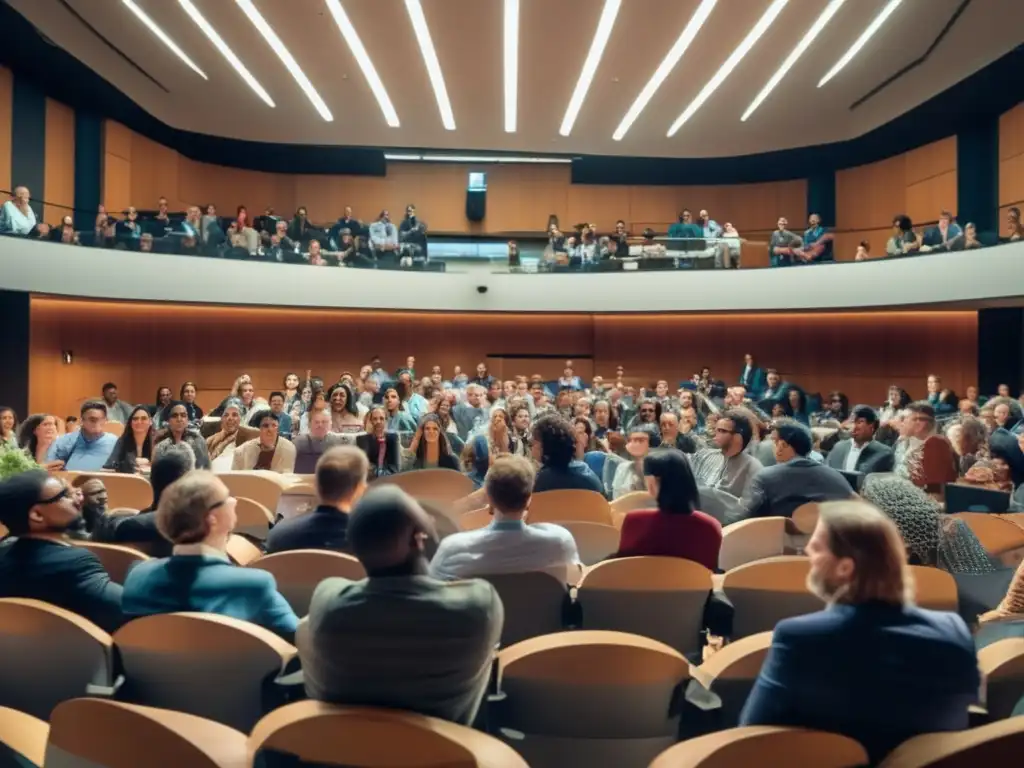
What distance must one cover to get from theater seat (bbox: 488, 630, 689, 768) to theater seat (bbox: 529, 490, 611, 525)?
2063 millimetres

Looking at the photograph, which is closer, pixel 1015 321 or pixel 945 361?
pixel 1015 321

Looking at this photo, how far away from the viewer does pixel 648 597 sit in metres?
2.80

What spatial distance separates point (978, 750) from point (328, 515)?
2.46 m

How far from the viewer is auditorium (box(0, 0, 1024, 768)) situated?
1875 mm

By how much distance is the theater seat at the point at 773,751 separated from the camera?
1491 mm

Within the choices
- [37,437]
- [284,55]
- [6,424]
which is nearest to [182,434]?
[37,437]

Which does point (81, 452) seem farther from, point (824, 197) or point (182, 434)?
point (824, 197)

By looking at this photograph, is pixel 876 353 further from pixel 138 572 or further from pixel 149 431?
pixel 138 572

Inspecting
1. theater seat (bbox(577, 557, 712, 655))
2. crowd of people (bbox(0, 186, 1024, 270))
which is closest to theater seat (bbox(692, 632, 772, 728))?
theater seat (bbox(577, 557, 712, 655))

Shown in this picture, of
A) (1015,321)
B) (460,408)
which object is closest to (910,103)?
(1015,321)

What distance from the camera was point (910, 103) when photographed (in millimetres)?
14398

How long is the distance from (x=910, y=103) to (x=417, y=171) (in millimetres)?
10753

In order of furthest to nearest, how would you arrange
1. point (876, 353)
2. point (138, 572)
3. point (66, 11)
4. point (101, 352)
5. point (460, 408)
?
point (876, 353) → point (101, 352) → point (66, 11) → point (460, 408) → point (138, 572)

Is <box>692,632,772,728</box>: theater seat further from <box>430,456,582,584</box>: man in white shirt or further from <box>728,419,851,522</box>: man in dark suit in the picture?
<box>728,419,851,522</box>: man in dark suit
